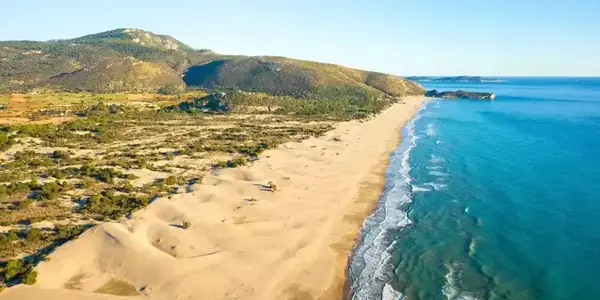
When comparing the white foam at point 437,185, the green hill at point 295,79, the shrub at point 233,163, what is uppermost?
the green hill at point 295,79

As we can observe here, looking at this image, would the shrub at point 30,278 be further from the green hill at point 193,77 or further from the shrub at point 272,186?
the green hill at point 193,77

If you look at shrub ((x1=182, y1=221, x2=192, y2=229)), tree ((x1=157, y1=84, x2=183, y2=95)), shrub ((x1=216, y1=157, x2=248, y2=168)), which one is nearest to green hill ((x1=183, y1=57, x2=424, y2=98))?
tree ((x1=157, y1=84, x2=183, y2=95))

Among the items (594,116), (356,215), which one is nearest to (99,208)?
(356,215)

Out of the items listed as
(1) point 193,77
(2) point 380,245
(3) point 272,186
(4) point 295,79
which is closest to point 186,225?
(3) point 272,186

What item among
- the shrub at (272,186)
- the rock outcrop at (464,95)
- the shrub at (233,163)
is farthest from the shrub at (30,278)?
the rock outcrop at (464,95)

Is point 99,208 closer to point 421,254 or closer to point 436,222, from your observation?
point 421,254

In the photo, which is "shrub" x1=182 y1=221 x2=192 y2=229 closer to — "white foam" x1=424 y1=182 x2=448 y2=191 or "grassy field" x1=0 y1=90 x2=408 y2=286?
"grassy field" x1=0 y1=90 x2=408 y2=286

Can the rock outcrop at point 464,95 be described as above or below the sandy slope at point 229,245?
above
